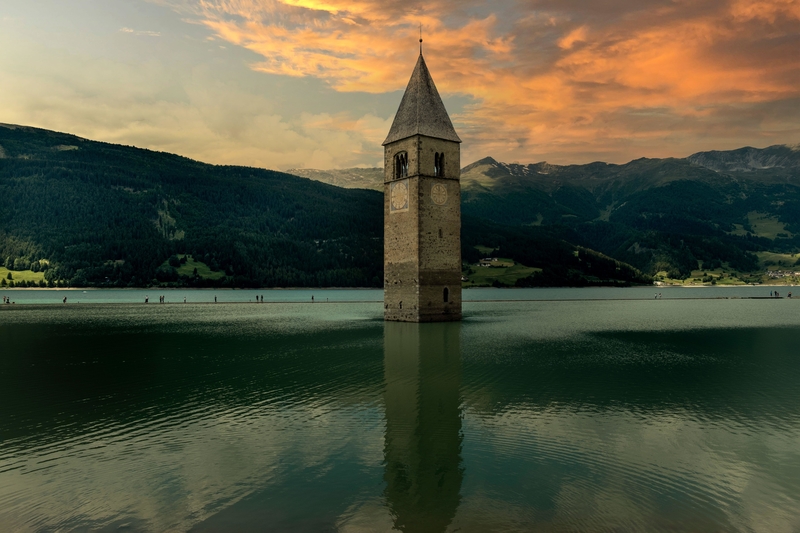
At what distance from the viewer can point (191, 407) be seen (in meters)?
21.0

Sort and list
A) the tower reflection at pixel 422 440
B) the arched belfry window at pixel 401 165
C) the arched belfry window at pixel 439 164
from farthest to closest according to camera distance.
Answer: the arched belfry window at pixel 401 165 → the arched belfry window at pixel 439 164 → the tower reflection at pixel 422 440

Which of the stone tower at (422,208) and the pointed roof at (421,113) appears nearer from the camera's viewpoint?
the stone tower at (422,208)

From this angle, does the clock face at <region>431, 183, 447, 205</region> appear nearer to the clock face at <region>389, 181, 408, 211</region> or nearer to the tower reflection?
the clock face at <region>389, 181, 408, 211</region>

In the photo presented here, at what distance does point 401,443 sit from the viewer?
16250 mm

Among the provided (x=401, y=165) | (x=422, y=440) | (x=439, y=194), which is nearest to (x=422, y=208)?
(x=439, y=194)

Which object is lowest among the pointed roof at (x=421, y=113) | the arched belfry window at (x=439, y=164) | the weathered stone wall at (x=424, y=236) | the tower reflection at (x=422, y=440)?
the tower reflection at (x=422, y=440)

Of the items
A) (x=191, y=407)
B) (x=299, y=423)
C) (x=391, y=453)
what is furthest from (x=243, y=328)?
(x=391, y=453)

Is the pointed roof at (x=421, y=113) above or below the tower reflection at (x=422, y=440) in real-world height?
above

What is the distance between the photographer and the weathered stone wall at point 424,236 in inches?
2248

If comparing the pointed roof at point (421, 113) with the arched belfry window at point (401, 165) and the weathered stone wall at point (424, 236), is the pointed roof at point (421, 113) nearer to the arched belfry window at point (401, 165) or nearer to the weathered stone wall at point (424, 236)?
the weathered stone wall at point (424, 236)

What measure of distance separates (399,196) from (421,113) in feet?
28.5

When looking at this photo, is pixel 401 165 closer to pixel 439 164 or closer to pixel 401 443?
pixel 439 164

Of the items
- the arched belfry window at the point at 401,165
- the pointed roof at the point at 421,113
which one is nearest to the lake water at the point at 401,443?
the arched belfry window at the point at 401,165

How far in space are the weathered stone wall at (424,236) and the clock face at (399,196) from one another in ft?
0.61
